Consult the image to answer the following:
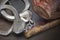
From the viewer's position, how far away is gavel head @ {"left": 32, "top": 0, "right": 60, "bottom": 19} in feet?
3.22

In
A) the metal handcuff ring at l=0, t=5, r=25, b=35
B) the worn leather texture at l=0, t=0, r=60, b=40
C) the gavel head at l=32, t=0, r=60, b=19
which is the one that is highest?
the gavel head at l=32, t=0, r=60, b=19

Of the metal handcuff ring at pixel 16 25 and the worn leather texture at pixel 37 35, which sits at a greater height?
the metal handcuff ring at pixel 16 25

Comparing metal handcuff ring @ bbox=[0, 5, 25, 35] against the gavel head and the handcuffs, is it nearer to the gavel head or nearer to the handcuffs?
the handcuffs

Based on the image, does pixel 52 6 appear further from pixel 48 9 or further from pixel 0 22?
pixel 0 22

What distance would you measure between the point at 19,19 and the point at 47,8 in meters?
0.16

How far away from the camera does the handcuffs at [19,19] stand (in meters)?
0.98

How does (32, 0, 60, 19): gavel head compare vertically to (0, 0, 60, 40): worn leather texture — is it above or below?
above

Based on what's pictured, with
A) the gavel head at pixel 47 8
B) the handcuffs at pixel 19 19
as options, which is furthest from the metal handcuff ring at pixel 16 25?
the gavel head at pixel 47 8

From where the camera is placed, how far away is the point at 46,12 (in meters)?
1.01

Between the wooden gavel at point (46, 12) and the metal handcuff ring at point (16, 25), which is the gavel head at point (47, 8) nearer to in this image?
the wooden gavel at point (46, 12)

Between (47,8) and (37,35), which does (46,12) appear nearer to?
(47,8)

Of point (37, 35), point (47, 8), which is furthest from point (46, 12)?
point (37, 35)

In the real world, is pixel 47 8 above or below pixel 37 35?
above

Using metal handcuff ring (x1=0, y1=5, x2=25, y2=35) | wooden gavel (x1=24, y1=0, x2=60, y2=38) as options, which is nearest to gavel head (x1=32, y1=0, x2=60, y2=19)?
wooden gavel (x1=24, y1=0, x2=60, y2=38)
